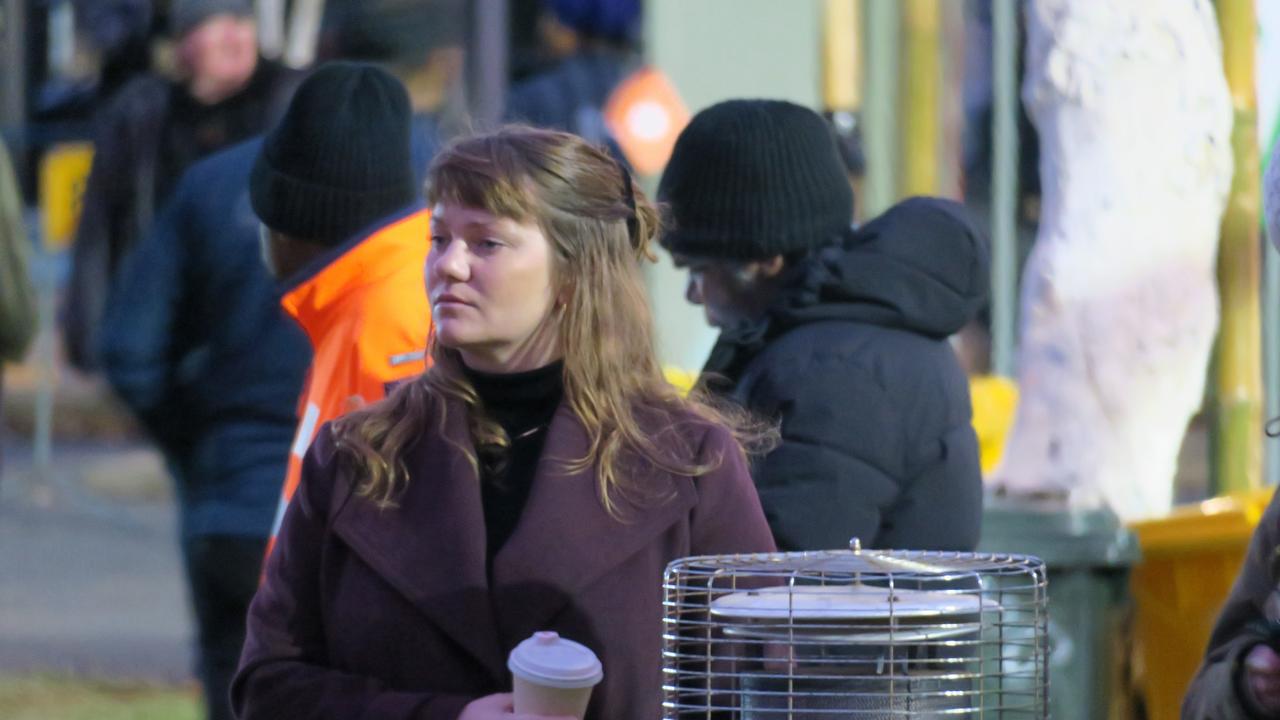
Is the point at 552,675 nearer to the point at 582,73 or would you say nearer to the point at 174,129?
the point at 174,129

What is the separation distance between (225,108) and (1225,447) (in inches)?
110

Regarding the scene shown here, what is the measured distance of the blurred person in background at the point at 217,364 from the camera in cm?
520

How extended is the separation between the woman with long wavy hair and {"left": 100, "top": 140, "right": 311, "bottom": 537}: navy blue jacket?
2295mm

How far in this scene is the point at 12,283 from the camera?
18.1 ft

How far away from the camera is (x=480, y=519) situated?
2.85 metres

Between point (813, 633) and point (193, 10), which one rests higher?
point (193, 10)

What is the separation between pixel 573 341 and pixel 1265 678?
3.29 feet

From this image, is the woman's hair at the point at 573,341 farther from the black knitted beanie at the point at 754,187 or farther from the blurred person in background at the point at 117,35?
the blurred person in background at the point at 117,35

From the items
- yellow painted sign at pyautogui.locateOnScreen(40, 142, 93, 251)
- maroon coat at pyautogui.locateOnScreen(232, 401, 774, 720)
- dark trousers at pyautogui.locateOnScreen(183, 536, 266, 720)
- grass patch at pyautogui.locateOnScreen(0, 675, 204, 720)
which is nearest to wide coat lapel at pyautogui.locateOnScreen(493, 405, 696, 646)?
maroon coat at pyautogui.locateOnScreen(232, 401, 774, 720)

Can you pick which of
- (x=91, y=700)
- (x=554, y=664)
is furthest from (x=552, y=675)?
(x=91, y=700)

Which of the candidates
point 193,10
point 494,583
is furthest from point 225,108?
point 494,583

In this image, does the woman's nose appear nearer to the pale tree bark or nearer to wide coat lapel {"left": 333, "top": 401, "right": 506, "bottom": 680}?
wide coat lapel {"left": 333, "top": 401, "right": 506, "bottom": 680}

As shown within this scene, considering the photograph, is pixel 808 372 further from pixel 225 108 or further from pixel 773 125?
pixel 225 108

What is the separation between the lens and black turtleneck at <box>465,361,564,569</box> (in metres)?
2.92
